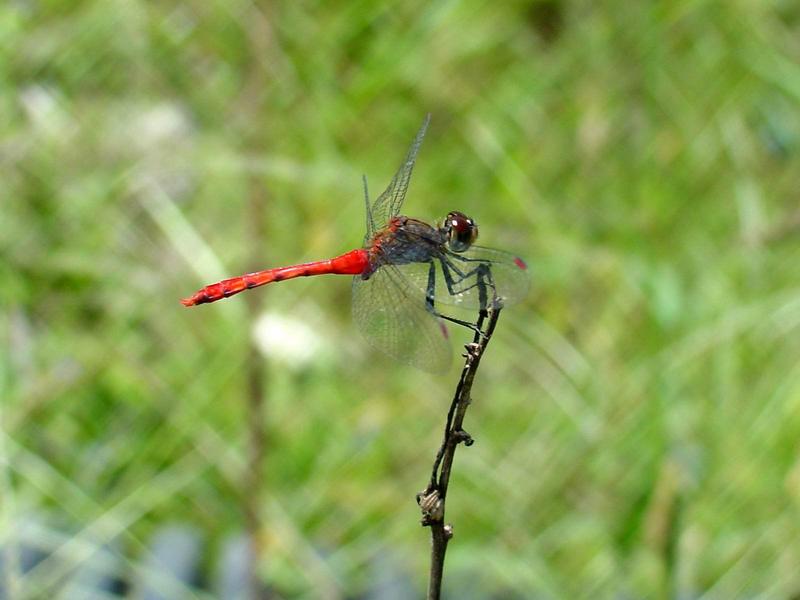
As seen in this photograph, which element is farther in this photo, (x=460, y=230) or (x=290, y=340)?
(x=290, y=340)

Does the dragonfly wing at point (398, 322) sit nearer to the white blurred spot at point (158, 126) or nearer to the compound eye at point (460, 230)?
the compound eye at point (460, 230)

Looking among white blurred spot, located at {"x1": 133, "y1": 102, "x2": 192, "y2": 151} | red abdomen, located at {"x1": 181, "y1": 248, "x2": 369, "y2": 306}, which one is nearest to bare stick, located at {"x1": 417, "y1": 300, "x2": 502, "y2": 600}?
red abdomen, located at {"x1": 181, "y1": 248, "x2": 369, "y2": 306}

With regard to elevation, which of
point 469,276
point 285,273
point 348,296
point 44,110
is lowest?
point 469,276

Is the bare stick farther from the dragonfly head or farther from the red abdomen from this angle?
the red abdomen

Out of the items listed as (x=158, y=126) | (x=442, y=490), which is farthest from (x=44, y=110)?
(x=442, y=490)

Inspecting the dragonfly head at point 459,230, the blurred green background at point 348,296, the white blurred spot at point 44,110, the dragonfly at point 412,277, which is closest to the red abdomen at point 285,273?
the dragonfly at point 412,277

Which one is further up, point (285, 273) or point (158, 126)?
point (158, 126)

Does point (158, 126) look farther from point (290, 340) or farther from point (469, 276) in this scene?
point (469, 276)
